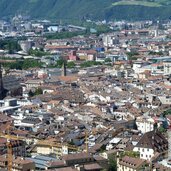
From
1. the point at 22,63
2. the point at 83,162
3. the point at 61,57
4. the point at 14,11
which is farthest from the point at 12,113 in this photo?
the point at 14,11

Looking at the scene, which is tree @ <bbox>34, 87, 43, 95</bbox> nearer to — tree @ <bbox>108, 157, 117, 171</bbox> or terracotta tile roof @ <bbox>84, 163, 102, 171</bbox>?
tree @ <bbox>108, 157, 117, 171</bbox>

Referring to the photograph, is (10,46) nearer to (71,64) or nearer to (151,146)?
(71,64)

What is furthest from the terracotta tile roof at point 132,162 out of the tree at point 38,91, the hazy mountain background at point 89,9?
the hazy mountain background at point 89,9

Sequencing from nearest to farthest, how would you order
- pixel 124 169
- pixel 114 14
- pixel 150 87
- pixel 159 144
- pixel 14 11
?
pixel 124 169 < pixel 159 144 < pixel 150 87 < pixel 114 14 < pixel 14 11

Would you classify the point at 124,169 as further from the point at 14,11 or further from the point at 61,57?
the point at 14,11

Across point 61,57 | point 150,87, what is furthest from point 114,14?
point 150,87

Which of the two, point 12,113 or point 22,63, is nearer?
point 12,113

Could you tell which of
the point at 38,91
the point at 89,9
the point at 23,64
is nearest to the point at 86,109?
Answer: the point at 38,91

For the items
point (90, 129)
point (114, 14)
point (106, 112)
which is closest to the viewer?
point (90, 129)
